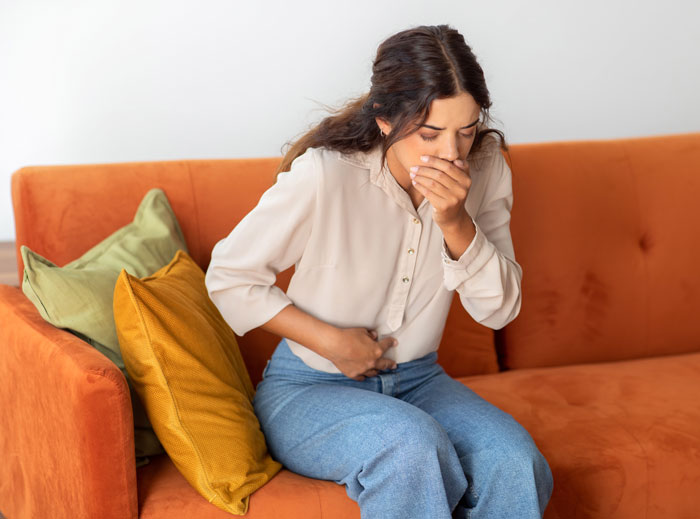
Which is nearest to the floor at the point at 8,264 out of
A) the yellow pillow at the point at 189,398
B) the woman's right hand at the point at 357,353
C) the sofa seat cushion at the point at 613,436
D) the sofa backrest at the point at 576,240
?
the sofa backrest at the point at 576,240

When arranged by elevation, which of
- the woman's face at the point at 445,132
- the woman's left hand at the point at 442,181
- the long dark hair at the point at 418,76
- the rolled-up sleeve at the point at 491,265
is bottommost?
the rolled-up sleeve at the point at 491,265

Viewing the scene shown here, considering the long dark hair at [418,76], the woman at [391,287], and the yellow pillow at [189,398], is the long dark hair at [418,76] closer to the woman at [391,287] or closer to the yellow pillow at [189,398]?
the woman at [391,287]

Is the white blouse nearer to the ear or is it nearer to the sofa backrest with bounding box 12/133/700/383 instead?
the ear

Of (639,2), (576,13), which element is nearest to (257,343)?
(576,13)

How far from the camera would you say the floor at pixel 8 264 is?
1.93 m

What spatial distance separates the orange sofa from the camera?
135cm

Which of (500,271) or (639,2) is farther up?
(639,2)

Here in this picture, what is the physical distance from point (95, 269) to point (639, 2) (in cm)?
185

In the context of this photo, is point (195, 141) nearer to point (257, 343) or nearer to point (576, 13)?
point (257, 343)

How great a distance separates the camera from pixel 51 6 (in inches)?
85.5

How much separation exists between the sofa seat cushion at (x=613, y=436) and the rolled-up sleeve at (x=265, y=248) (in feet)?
2.09

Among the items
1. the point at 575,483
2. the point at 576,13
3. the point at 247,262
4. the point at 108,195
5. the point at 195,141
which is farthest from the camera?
the point at 576,13

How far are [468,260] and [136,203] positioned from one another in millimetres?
826

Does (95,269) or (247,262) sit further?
(95,269)
